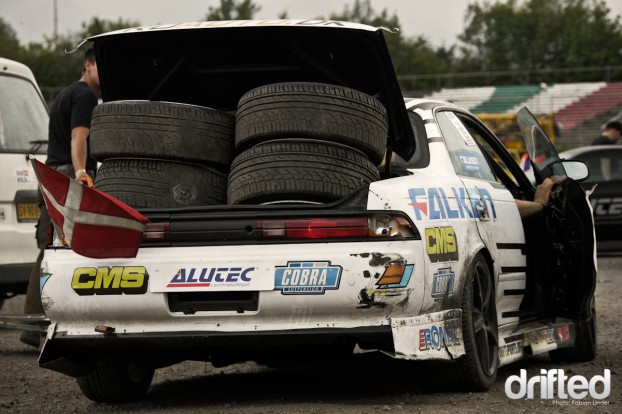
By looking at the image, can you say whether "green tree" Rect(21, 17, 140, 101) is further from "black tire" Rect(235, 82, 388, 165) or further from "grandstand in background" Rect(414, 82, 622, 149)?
"black tire" Rect(235, 82, 388, 165)

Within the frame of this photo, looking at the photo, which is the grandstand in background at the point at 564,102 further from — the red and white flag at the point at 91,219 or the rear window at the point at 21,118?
the red and white flag at the point at 91,219

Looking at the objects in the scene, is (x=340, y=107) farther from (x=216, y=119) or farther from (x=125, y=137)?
(x=125, y=137)

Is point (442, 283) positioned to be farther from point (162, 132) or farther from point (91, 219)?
point (91, 219)

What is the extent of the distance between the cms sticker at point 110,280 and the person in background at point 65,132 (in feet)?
8.96

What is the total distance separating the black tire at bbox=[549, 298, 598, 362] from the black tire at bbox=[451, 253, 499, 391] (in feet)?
4.48

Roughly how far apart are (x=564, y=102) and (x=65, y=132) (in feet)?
162

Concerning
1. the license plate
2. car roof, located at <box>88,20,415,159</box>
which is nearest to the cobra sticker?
car roof, located at <box>88,20,415,159</box>

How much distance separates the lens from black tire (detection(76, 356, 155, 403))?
6266 millimetres

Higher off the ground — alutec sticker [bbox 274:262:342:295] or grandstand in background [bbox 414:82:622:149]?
alutec sticker [bbox 274:262:342:295]

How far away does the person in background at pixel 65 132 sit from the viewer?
833 centimetres

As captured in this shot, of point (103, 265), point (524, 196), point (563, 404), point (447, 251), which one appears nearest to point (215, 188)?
point (103, 265)

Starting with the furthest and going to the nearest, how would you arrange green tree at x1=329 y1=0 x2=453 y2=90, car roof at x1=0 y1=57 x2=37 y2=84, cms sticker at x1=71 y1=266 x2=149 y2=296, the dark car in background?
green tree at x1=329 y1=0 x2=453 y2=90 < the dark car in background < car roof at x1=0 y1=57 x2=37 y2=84 < cms sticker at x1=71 y1=266 x2=149 y2=296

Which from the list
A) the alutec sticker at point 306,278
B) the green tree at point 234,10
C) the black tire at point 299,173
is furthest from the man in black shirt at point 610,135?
the green tree at point 234,10

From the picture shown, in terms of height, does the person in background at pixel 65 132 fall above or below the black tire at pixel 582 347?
above
